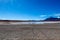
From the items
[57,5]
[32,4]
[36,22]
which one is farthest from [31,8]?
[57,5]

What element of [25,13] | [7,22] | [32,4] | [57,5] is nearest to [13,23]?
[7,22]

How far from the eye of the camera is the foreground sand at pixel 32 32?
4.50ft

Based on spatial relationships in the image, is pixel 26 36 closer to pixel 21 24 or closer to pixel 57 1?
pixel 21 24

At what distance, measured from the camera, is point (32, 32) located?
1406 mm

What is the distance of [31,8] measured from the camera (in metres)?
1.42

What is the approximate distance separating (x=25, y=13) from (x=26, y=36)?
254 millimetres

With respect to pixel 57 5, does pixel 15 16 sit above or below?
below

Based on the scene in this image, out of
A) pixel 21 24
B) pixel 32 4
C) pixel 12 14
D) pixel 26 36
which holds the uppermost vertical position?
pixel 32 4

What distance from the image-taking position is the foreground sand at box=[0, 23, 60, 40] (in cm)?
137

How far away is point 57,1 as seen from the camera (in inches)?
54.9

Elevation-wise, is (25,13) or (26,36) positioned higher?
(25,13)

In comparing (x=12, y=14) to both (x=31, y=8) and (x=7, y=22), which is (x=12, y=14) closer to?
(x=7, y=22)

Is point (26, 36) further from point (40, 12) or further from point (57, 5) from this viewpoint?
point (57, 5)

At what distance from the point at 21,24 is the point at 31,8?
0.22 meters
